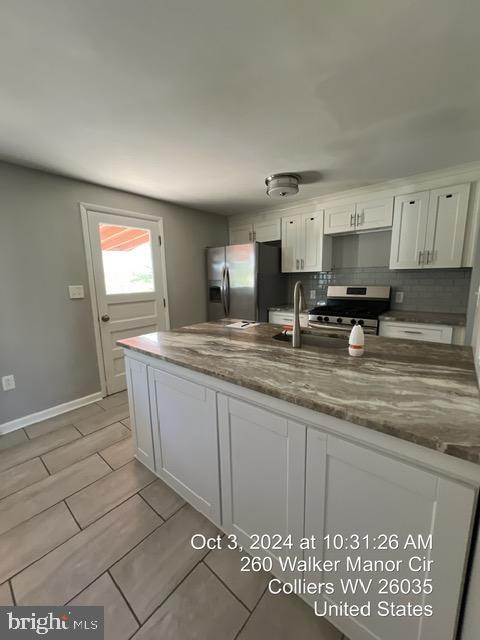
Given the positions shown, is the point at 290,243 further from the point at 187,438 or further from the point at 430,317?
the point at 187,438

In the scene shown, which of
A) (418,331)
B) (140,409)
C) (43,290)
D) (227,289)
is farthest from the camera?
(227,289)

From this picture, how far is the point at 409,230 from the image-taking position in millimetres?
2758

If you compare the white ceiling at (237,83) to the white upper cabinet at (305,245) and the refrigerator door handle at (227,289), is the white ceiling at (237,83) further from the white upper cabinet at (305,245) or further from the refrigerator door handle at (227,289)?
the refrigerator door handle at (227,289)

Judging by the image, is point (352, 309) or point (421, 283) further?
point (352, 309)

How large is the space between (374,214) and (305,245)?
0.87 meters

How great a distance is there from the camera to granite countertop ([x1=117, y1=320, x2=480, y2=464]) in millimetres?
730

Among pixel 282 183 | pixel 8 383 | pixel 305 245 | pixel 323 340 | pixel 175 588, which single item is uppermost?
pixel 282 183

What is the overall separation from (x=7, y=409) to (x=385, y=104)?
3.66 meters

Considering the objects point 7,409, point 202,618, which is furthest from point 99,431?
point 202,618

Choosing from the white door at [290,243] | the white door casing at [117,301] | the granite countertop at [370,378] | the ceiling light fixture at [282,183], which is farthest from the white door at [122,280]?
the white door at [290,243]

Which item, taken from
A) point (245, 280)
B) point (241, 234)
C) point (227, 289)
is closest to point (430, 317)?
point (245, 280)

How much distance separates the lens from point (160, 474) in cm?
175

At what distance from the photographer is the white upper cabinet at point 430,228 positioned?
98.4 inches

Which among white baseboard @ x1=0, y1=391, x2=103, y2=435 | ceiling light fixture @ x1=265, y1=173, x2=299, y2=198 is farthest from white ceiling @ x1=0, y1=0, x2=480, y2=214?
white baseboard @ x1=0, y1=391, x2=103, y2=435
